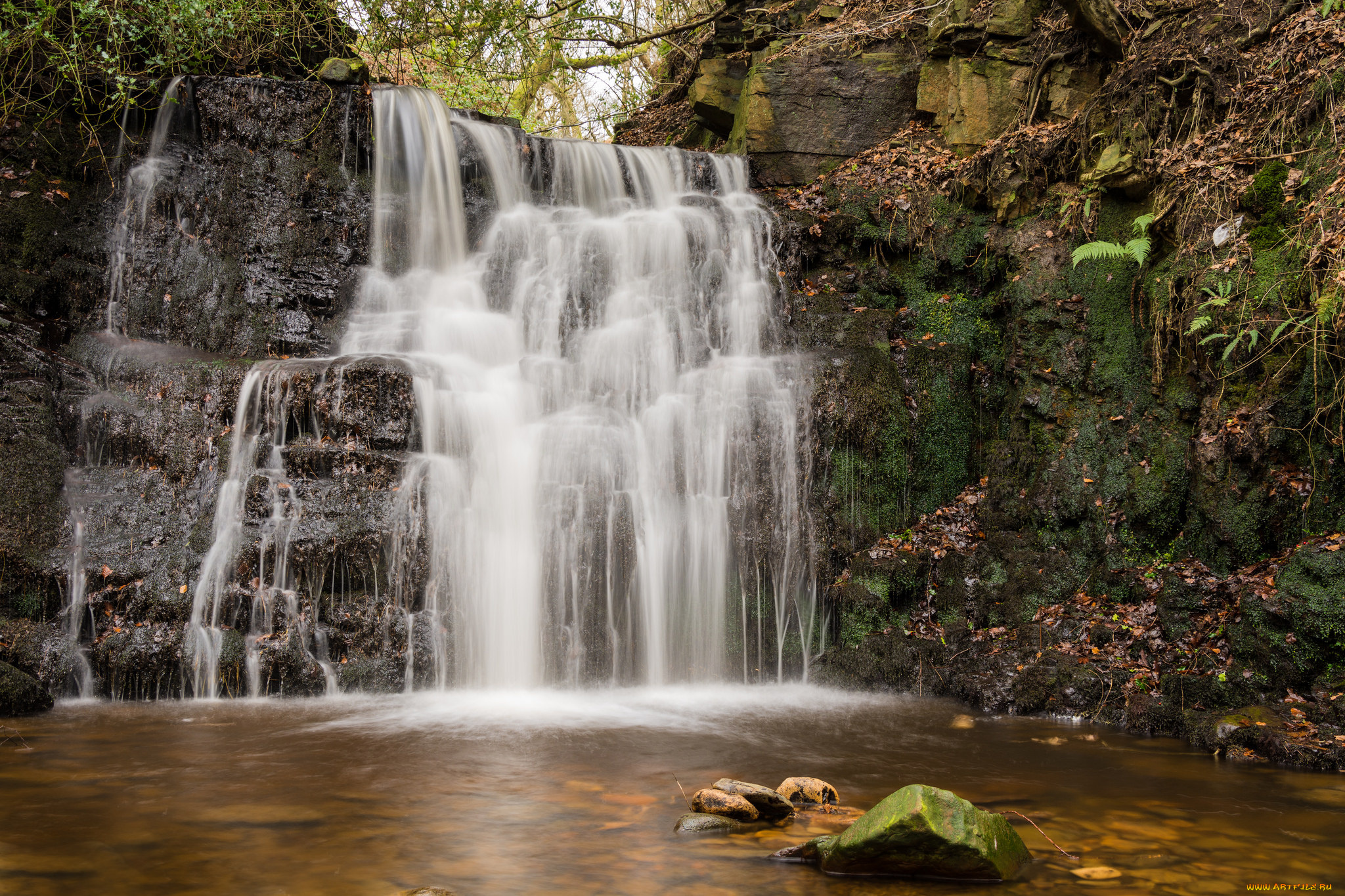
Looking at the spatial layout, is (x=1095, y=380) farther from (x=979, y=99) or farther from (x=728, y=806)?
(x=728, y=806)

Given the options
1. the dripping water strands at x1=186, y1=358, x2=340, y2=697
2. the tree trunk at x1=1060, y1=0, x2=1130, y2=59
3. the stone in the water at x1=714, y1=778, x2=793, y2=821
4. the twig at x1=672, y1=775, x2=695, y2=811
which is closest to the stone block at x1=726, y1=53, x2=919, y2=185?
the tree trunk at x1=1060, y1=0, x2=1130, y2=59

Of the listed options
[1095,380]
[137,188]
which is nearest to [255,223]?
[137,188]

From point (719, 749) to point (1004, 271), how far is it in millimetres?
6833

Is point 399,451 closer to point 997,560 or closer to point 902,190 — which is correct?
point 997,560

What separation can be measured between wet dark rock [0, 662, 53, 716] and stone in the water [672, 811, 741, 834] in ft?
16.7

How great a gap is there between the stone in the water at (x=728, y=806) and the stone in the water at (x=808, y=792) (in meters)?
0.34

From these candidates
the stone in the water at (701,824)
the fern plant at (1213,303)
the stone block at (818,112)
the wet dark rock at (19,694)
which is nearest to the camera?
the stone in the water at (701,824)

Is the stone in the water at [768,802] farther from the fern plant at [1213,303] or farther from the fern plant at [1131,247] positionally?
the fern plant at [1131,247]

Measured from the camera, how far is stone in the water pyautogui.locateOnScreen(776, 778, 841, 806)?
4.71 m

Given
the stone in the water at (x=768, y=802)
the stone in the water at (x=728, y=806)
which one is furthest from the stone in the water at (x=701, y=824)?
the stone in the water at (x=768, y=802)

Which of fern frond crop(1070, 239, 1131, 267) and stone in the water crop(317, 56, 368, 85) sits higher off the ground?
stone in the water crop(317, 56, 368, 85)

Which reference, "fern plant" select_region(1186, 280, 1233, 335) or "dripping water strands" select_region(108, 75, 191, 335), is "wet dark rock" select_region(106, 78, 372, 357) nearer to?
"dripping water strands" select_region(108, 75, 191, 335)

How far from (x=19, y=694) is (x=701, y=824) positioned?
5.24 meters

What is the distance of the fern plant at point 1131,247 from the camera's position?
8.30 metres
